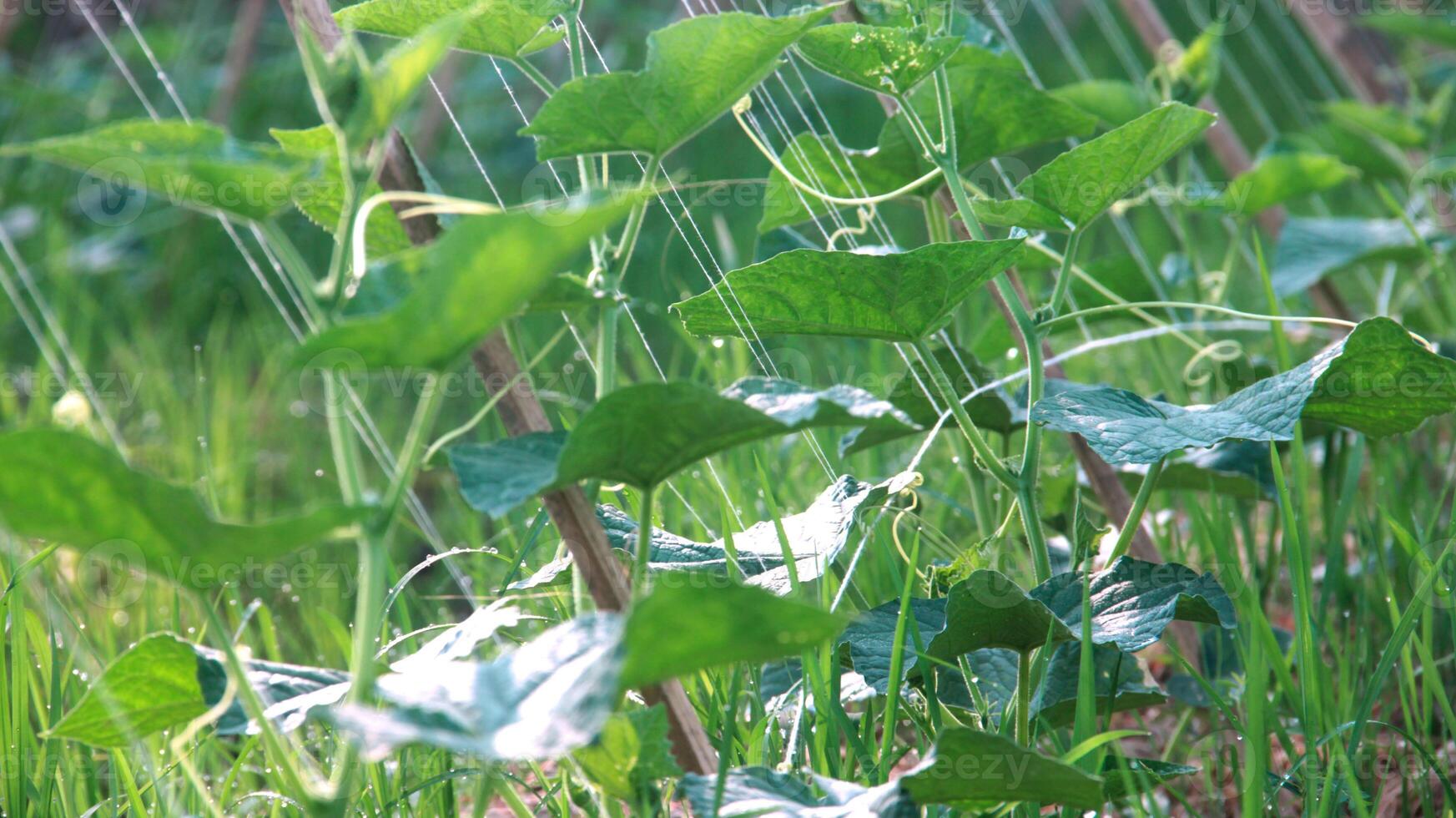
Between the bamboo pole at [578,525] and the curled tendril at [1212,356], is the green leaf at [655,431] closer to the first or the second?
the bamboo pole at [578,525]

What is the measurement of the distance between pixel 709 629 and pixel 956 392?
56 centimetres

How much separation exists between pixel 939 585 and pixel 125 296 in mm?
2404

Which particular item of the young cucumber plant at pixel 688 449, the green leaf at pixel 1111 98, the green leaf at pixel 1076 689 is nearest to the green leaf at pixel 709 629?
the young cucumber plant at pixel 688 449

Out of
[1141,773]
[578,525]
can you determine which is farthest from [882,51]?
[1141,773]

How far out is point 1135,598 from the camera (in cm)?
71

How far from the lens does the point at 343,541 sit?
1.70 meters

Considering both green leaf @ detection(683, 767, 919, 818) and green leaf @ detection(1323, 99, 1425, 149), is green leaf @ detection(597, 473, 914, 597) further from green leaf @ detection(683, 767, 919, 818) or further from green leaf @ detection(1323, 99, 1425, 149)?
green leaf @ detection(1323, 99, 1425, 149)

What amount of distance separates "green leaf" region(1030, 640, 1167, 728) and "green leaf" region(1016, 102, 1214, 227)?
0.89ft

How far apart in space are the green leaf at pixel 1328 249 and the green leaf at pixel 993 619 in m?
0.87

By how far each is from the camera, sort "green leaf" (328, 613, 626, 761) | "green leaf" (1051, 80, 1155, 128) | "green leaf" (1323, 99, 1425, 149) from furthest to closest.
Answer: "green leaf" (1323, 99, 1425, 149)
"green leaf" (1051, 80, 1155, 128)
"green leaf" (328, 613, 626, 761)

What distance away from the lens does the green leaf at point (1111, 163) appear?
68cm

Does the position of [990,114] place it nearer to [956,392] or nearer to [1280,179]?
[956,392]

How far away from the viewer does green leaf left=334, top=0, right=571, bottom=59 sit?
625 millimetres

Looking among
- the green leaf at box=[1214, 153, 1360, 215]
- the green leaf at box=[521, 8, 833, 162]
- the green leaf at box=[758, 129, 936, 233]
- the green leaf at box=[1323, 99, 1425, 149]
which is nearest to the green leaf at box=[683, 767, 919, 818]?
the green leaf at box=[521, 8, 833, 162]
